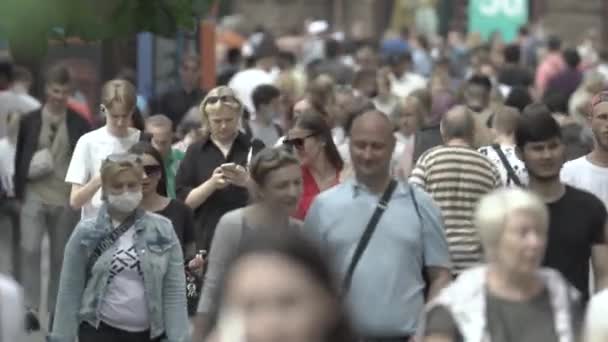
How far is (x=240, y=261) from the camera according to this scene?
3.60 metres

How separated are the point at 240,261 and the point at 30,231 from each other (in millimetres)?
10553

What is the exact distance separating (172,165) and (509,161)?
238cm

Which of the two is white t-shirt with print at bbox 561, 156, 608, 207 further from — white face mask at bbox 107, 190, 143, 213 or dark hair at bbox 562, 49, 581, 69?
dark hair at bbox 562, 49, 581, 69

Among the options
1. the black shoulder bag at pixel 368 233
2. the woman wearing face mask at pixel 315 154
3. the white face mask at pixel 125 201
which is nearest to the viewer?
the black shoulder bag at pixel 368 233

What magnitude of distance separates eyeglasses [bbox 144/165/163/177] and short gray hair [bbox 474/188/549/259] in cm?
374

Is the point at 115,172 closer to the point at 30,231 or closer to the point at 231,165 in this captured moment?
the point at 231,165

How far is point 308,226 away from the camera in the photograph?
8289 mm

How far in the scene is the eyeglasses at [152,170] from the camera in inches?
407

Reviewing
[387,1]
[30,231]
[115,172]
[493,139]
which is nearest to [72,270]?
[115,172]

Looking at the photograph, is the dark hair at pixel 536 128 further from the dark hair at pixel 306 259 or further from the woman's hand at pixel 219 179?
the dark hair at pixel 306 259

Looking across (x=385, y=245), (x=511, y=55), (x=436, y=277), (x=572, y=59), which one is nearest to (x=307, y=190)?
(x=436, y=277)

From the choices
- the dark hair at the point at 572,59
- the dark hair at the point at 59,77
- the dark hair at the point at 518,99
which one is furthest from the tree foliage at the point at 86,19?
the dark hair at the point at 572,59

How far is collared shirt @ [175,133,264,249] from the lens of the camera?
36.5 ft

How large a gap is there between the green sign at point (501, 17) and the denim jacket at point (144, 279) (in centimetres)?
2355
